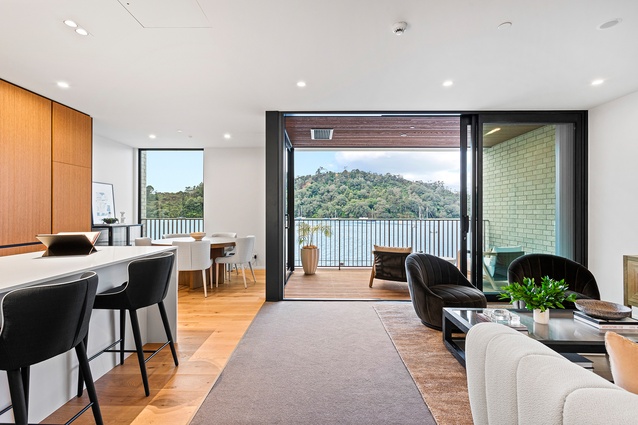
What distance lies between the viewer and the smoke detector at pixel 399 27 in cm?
232

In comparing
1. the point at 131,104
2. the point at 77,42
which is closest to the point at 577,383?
the point at 77,42

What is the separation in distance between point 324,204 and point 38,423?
5805mm

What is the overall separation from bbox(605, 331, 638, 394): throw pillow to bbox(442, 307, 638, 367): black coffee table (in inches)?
51.7

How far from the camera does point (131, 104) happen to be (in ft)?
13.6

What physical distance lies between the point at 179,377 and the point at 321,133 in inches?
161

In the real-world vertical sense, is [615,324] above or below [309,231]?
below

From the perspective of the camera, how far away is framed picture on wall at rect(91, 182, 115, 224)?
5605mm

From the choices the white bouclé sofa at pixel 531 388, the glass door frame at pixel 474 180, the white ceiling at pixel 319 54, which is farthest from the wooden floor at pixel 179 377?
the white ceiling at pixel 319 54

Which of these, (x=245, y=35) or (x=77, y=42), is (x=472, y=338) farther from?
(x=77, y=42)

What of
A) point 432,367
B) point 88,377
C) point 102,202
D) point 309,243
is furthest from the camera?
point 309,243

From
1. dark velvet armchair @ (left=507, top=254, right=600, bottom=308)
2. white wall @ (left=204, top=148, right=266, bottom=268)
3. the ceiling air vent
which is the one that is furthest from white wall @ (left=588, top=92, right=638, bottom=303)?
white wall @ (left=204, top=148, right=266, bottom=268)

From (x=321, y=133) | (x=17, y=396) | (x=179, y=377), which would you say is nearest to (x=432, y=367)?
(x=179, y=377)

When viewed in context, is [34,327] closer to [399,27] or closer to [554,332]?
[399,27]

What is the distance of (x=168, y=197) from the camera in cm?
694
